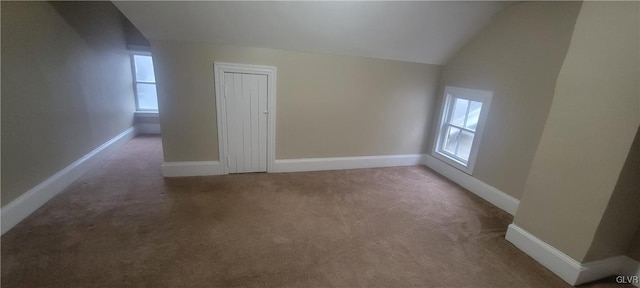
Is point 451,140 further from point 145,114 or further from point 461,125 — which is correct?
point 145,114

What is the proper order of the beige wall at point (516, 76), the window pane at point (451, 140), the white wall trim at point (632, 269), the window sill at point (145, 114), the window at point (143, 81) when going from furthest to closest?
1. the window sill at point (145, 114)
2. the window at point (143, 81)
3. the window pane at point (451, 140)
4. the beige wall at point (516, 76)
5. the white wall trim at point (632, 269)

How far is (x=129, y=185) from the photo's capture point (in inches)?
113

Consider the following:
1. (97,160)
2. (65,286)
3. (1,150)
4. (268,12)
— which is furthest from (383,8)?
(97,160)

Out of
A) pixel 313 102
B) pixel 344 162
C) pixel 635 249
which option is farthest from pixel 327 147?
pixel 635 249

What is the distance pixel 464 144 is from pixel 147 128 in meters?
5.72

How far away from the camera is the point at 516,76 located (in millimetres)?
2643

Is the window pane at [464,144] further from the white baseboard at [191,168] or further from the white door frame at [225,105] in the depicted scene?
the white baseboard at [191,168]

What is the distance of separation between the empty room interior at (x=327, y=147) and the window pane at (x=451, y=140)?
56 millimetres

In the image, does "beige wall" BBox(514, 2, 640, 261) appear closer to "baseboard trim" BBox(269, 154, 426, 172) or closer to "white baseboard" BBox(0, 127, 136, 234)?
"baseboard trim" BBox(269, 154, 426, 172)

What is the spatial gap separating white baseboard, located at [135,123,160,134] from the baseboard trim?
3.18 meters

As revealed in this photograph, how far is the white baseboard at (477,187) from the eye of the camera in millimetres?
2763

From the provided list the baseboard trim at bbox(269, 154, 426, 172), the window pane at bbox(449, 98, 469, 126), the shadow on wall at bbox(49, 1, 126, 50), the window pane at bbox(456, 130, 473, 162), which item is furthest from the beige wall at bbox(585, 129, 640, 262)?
the shadow on wall at bbox(49, 1, 126, 50)

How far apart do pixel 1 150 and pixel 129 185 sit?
1038 mm

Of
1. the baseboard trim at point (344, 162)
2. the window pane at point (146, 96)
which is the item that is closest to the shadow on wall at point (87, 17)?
the window pane at point (146, 96)
